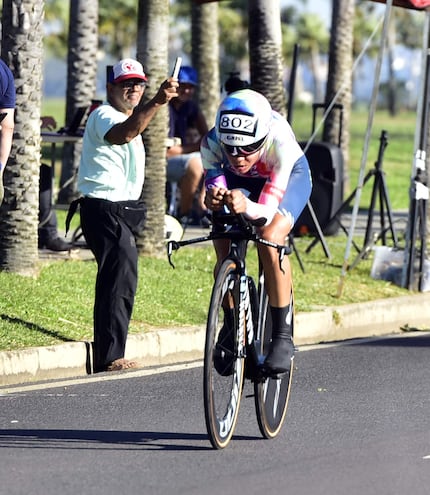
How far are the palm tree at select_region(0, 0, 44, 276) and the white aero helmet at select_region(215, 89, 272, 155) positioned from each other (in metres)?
4.59

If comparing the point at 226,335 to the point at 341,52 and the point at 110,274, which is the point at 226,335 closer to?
the point at 110,274

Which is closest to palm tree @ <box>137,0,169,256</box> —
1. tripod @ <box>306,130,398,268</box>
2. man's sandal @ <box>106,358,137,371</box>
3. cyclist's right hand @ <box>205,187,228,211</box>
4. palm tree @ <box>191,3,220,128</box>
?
tripod @ <box>306,130,398,268</box>

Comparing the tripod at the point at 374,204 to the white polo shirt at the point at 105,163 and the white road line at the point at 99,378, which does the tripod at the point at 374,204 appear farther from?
the white polo shirt at the point at 105,163

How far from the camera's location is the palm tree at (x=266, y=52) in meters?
14.5

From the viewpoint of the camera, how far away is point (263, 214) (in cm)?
690

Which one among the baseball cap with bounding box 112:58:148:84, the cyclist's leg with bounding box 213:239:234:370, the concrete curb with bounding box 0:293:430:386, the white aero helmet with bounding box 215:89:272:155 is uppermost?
the baseball cap with bounding box 112:58:148:84

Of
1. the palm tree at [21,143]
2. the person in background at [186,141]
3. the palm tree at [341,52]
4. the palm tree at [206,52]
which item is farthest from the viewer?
the palm tree at [206,52]

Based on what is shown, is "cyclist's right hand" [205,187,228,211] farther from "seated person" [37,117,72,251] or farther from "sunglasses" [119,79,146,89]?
"seated person" [37,117,72,251]

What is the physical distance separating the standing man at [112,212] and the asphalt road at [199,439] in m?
0.40

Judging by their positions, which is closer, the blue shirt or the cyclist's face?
the cyclist's face

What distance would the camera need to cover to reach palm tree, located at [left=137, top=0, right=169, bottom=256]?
13062mm

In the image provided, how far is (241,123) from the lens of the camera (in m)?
6.90

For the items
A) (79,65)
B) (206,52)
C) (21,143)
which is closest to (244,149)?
(21,143)

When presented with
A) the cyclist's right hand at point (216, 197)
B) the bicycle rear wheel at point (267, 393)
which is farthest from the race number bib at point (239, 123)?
the bicycle rear wheel at point (267, 393)
